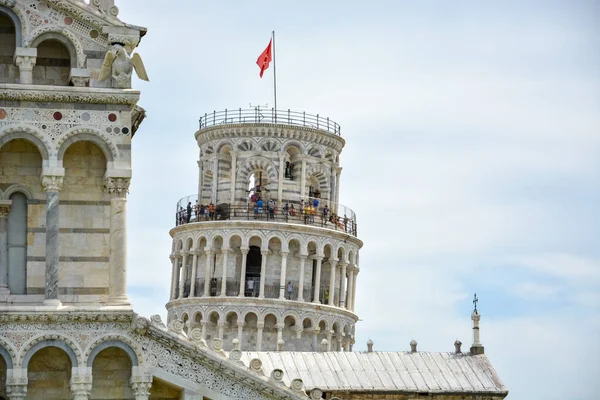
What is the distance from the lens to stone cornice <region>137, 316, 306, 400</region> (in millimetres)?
50906

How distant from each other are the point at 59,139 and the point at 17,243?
11.6 ft

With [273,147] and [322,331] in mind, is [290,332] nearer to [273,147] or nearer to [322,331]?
[322,331]

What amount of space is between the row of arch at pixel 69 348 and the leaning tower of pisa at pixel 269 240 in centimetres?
8120

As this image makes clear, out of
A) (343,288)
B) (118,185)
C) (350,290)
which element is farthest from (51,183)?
(350,290)

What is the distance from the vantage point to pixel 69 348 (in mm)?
50625

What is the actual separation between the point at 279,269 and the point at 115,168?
275 feet

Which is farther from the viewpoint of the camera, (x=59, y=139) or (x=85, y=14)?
(x=85, y=14)

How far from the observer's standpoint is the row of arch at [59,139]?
2024 inches

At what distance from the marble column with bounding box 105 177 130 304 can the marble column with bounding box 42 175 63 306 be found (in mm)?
1548

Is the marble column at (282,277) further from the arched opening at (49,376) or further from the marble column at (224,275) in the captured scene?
the arched opening at (49,376)

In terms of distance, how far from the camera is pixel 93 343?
5062cm

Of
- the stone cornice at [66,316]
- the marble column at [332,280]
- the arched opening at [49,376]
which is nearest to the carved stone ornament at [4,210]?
the stone cornice at [66,316]

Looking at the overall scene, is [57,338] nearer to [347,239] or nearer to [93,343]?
[93,343]

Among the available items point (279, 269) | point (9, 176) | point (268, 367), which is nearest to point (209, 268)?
point (279, 269)
